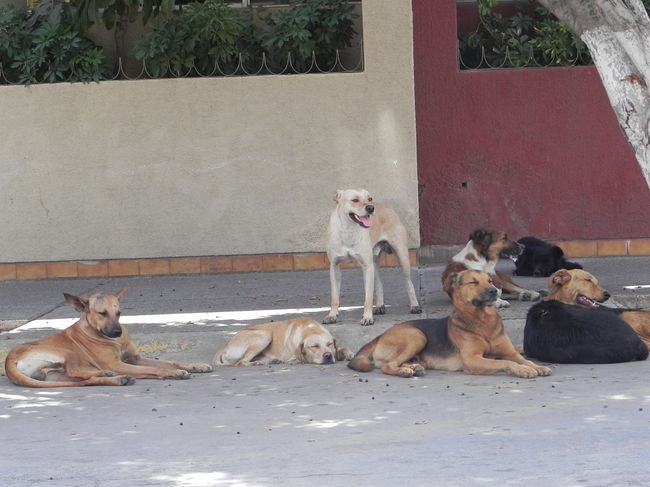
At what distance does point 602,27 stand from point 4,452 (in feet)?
18.9

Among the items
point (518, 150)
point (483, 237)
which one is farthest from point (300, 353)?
point (518, 150)

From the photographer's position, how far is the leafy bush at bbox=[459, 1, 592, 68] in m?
13.6

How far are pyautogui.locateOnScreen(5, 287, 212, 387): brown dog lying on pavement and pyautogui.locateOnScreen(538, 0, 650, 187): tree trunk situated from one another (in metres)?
4.05

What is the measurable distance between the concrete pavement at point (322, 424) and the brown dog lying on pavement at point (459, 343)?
11 cm

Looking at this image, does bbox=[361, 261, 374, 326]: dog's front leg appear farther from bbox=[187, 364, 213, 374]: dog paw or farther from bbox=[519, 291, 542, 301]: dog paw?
bbox=[519, 291, 542, 301]: dog paw

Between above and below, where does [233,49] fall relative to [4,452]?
above

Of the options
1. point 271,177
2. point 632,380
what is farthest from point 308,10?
point 632,380

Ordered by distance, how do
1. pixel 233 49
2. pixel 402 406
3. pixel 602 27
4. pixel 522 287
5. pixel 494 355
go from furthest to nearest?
1. pixel 233 49
2. pixel 522 287
3. pixel 602 27
4. pixel 494 355
5. pixel 402 406

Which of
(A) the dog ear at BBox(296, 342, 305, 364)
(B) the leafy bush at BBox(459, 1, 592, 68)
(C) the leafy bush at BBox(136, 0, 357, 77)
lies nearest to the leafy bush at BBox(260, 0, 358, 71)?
(C) the leafy bush at BBox(136, 0, 357, 77)

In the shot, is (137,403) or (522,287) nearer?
(137,403)

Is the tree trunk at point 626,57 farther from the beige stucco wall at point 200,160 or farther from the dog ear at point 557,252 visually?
the beige stucco wall at point 200,160

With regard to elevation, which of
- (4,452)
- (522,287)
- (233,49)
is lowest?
(4,452)

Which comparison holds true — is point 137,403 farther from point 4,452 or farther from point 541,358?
point 541,358

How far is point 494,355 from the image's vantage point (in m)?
8.96
